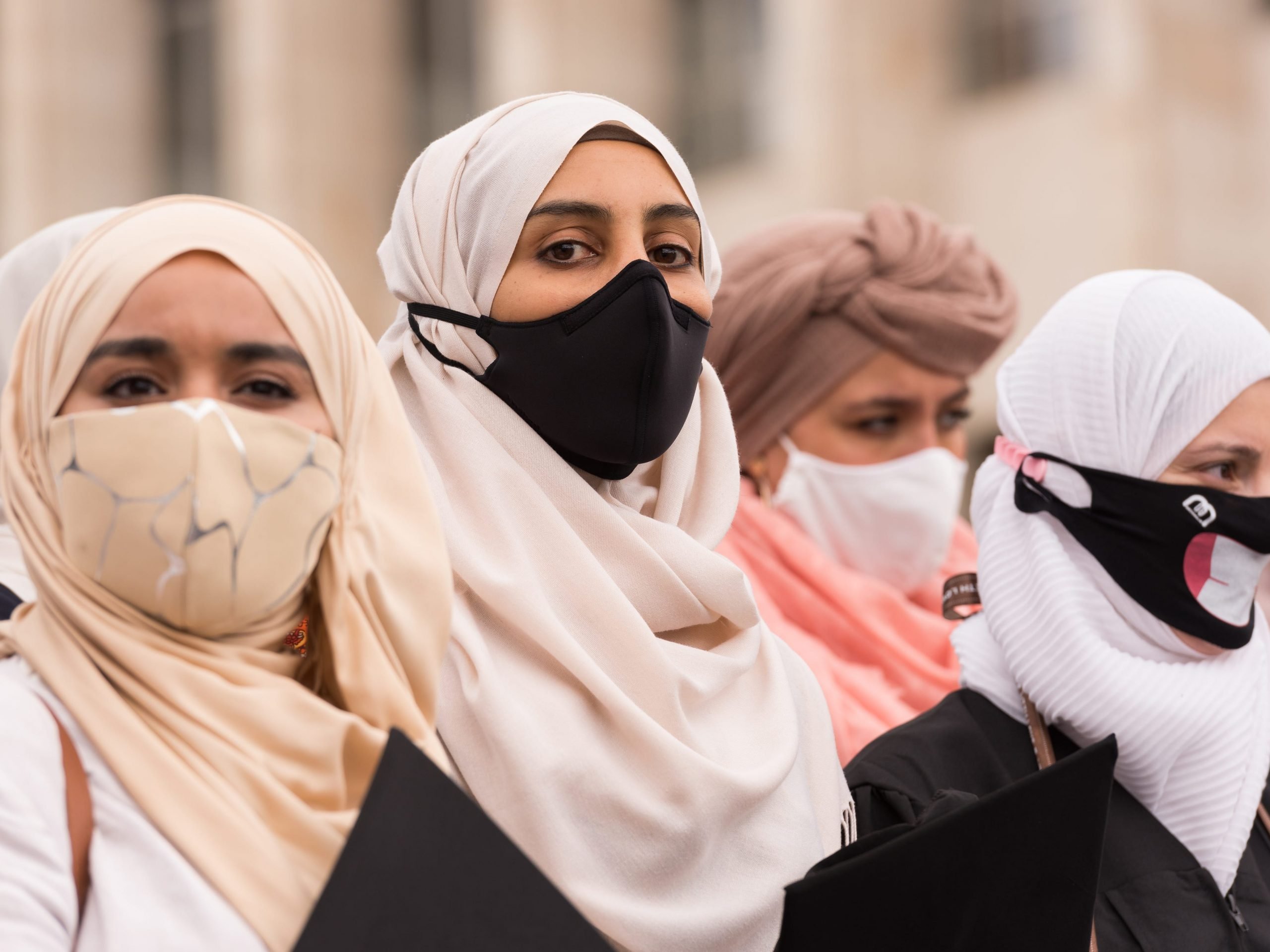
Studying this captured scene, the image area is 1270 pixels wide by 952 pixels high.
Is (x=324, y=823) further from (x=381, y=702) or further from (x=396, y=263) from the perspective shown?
(x=396, y=263)

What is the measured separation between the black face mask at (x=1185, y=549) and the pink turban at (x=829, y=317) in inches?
45.7

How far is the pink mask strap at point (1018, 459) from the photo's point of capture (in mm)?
2500

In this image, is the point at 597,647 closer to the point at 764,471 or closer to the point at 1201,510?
the point at 1201,510

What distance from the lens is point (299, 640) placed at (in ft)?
5.62

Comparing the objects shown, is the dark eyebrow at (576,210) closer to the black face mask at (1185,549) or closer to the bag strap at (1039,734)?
the black face mask at (1185,549)

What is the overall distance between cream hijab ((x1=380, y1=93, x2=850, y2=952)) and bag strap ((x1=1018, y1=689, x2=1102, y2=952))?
0.36 meters

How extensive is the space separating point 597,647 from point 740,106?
337 inches

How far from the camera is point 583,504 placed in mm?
2096

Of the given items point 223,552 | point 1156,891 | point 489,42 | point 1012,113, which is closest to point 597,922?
point 223,552

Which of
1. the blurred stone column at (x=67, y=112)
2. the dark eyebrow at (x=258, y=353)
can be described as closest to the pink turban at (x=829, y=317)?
the dark eyebrow at (x=258, y=353)

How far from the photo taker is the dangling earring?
1.68 m

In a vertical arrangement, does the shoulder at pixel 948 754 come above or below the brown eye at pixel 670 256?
below

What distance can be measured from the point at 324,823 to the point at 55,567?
0.37 m

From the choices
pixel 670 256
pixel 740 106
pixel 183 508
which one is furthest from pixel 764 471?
pixel 740 106
